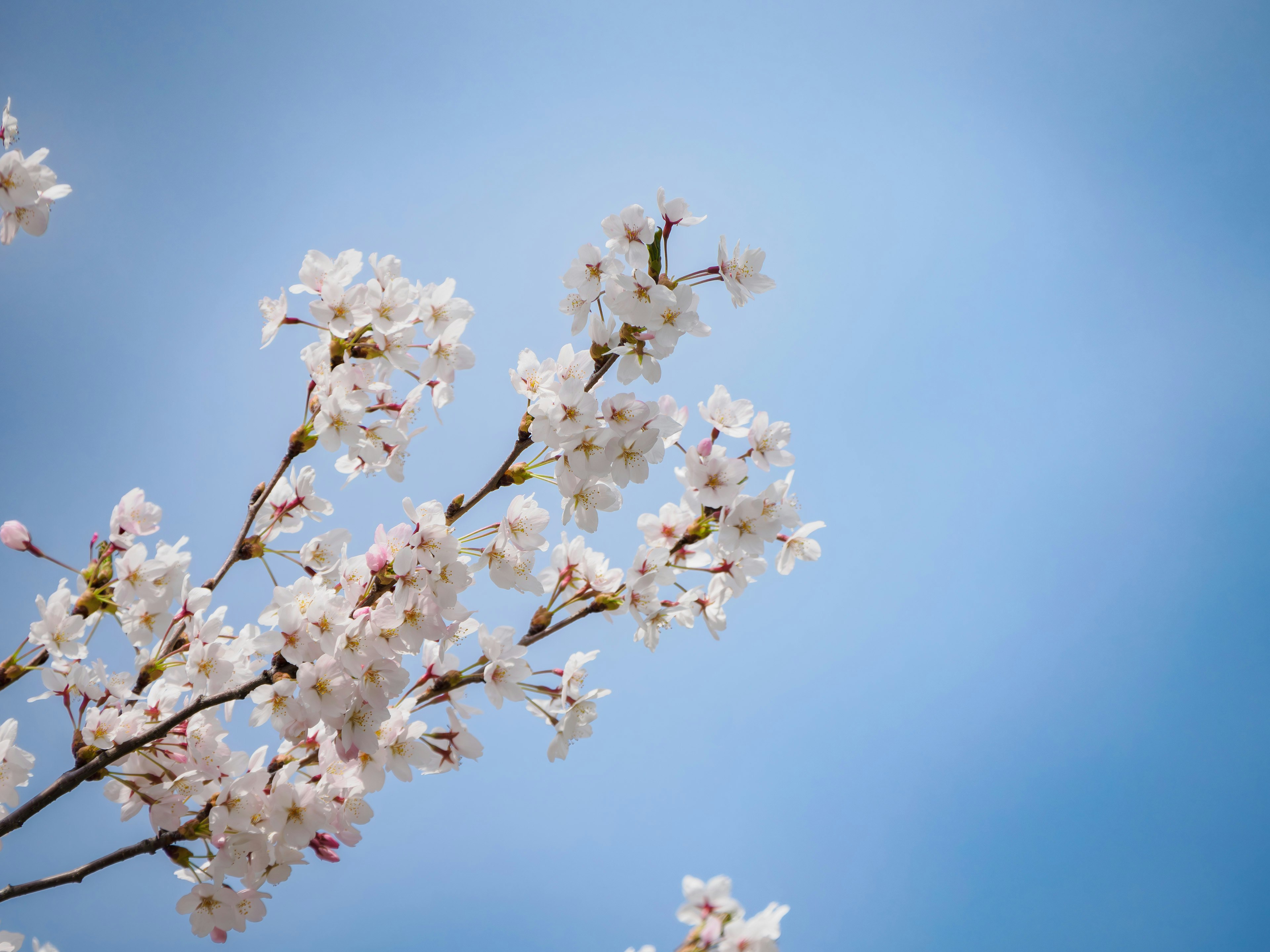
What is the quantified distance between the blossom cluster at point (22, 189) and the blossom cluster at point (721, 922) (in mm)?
2265

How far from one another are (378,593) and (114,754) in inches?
25.1

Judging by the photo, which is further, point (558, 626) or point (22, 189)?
point (558, 626)

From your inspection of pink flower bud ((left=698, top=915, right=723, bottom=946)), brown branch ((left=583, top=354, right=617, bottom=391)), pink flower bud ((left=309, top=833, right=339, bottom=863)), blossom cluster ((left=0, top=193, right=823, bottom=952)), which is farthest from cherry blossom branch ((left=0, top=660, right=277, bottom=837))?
pink flower bud ((left=698, top=915, right=723, bottom=946))

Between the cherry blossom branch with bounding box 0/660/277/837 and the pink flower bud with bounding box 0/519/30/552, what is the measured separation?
57 cm

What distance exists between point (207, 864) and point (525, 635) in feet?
3.23

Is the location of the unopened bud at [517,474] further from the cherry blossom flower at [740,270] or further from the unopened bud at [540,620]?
the cherry blossom flower at [740,270]

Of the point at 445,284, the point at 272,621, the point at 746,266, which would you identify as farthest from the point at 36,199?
the point at 746,266

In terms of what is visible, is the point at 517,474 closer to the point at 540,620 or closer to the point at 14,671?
the point at 540,620

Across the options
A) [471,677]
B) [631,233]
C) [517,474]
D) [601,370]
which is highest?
[631,233]

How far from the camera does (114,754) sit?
139 cm

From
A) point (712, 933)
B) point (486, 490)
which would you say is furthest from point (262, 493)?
point (712, 933)

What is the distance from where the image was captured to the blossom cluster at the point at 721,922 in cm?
157

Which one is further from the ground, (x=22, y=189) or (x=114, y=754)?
(x=22, y=189)

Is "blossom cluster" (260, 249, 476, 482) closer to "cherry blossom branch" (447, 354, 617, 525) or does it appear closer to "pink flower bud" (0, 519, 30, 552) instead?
"cherry blossom branch" (447, 354, 617, 525)
